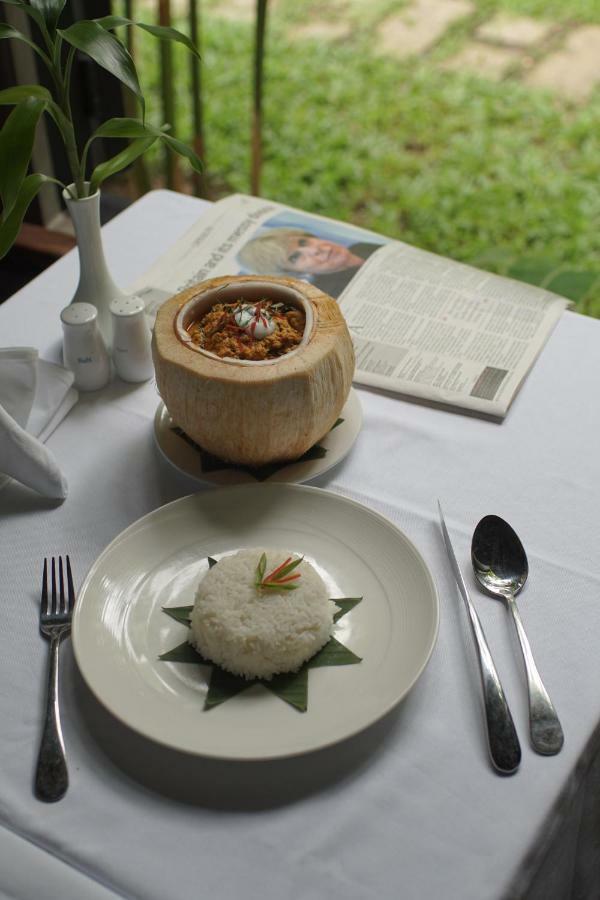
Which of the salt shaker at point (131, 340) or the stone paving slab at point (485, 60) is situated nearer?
the salt shaker at point (131, 340)

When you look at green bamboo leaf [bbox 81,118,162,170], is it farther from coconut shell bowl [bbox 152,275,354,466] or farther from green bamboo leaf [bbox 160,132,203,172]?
coconut shell bowl [bbox 152,275,354,466]

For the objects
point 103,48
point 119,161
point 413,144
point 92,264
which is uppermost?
point 103,48

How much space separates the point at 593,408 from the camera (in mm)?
905

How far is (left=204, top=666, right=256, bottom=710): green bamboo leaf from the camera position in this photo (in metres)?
0.60

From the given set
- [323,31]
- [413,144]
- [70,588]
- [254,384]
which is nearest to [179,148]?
[254,384]

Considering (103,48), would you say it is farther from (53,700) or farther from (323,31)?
(323,31)

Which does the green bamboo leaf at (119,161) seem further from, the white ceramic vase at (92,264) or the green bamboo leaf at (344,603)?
the green bamboo leaf at (344,603)

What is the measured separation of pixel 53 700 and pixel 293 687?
17cm

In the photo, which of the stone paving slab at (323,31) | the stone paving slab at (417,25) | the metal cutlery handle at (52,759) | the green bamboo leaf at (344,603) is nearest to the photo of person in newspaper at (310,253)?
the green bamboo leaf at (344,603)

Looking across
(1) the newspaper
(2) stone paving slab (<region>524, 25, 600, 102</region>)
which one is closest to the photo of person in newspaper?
(1) the newspaper

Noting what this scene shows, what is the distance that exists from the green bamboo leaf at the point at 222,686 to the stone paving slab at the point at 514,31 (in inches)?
105

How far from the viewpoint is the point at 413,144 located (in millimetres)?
2514

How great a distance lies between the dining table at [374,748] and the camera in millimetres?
540

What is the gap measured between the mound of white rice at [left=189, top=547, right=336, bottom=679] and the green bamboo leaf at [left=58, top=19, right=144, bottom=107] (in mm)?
424
